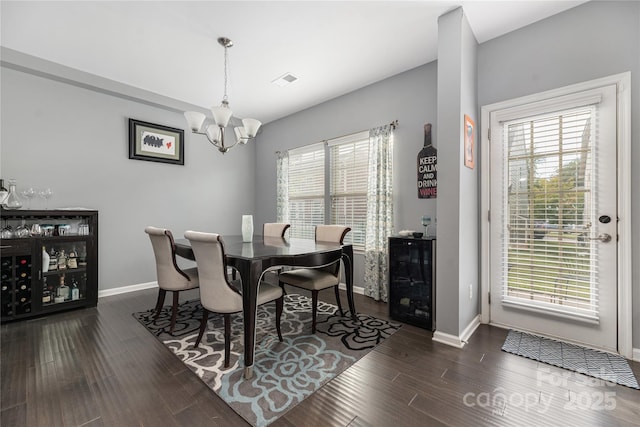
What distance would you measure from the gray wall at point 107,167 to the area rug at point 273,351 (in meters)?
1.45

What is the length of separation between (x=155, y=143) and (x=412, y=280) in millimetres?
4211

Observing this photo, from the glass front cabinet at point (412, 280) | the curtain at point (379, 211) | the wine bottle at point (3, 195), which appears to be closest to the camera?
the glass front cabinet at point (412, 280)

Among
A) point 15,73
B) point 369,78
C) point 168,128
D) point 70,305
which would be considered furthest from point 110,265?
point 369,78

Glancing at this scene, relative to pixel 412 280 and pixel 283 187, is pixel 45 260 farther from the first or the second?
pixel 412 280

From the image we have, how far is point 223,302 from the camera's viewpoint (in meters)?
1.91

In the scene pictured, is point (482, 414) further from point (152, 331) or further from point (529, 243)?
point (152, 331)

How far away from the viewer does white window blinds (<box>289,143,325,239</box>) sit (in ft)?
14.3

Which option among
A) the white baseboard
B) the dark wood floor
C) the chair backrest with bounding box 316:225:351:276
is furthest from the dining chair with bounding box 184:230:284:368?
the white baseboard

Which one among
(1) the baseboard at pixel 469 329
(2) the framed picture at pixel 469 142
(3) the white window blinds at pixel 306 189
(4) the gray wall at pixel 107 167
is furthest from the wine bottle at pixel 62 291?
(2) the framed picture at pixel 469 142

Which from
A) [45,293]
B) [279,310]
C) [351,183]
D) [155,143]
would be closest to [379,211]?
[351,183]

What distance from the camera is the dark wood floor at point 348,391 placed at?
143cm

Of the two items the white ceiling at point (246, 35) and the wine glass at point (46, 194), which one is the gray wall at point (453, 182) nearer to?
the white ceiling at point (246, 35)

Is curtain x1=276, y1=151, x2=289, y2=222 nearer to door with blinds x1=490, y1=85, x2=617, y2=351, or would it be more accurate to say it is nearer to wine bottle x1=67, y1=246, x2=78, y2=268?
wine bottle x1=67, y1=246, x2=78, y2=268

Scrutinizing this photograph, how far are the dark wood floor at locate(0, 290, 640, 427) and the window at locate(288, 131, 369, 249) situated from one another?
79.6 inches
